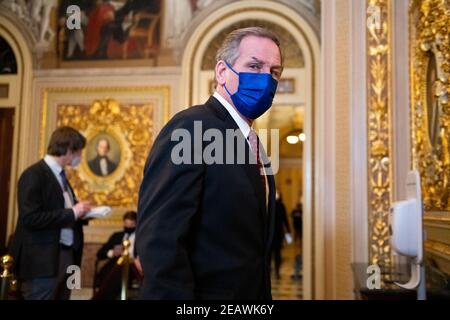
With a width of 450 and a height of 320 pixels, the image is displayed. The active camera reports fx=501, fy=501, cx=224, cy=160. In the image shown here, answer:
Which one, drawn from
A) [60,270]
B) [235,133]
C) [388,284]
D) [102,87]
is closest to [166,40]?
[102,87]

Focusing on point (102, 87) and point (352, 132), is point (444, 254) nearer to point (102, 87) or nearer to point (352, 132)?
point (352, 132)

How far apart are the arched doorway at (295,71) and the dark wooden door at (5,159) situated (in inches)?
119

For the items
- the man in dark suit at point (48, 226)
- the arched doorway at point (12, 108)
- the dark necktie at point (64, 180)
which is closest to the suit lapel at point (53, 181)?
the man in dark suit at point (48, 226)

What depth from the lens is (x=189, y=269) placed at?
56.1 inches

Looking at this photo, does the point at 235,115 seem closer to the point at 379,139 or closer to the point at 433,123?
the point at 433,123

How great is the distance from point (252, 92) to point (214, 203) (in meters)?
0.42

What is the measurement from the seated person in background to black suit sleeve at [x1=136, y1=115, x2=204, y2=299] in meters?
3.85

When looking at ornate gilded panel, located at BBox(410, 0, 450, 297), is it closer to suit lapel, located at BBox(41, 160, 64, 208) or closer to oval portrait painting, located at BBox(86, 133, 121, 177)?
suit lapel, located at BBox(41, 160, 64, 208)

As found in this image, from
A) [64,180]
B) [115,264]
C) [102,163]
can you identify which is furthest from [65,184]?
[102,163]

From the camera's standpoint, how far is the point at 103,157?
8.38 meters

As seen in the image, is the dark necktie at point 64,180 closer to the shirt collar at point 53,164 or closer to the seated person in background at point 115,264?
the shirt collar at point 53,164

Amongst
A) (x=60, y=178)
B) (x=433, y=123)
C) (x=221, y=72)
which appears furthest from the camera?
(x=60, y=178)

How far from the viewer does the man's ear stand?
1747mm

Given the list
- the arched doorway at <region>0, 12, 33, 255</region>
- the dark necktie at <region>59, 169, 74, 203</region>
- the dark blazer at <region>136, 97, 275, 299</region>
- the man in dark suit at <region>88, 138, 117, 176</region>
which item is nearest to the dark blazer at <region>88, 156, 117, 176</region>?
the man in dark suit at <region>88, 138, 117, 176</region>
